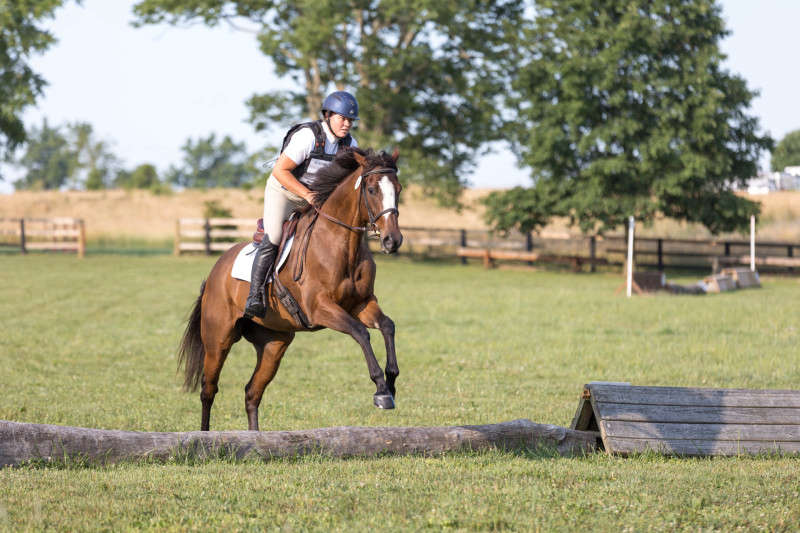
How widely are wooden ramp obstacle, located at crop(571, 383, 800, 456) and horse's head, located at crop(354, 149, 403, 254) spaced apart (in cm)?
247

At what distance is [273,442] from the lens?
6.79 metres

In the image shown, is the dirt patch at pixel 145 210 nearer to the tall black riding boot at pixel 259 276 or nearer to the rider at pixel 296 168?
the rider at pixel 296 168

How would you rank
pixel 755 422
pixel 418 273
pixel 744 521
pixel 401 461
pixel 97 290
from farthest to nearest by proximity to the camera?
pixel 418 273 → pixel 97 290 → pixel 755 422 → pixel 401 461 → pixel 744 521

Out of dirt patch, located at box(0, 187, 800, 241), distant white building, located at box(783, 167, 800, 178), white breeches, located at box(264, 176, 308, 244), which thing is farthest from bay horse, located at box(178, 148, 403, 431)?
dirt patch, located at box(0, 187, 800, 241)

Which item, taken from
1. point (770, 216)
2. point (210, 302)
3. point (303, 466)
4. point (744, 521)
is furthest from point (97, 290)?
point (770, 216)

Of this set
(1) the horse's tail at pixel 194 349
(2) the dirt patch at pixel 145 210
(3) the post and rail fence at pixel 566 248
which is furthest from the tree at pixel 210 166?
(1) the horse's tail at pixel 194 349

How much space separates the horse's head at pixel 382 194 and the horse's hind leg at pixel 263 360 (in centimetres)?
211

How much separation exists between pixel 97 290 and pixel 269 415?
17.8 m

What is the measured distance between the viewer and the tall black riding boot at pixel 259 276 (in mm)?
7773

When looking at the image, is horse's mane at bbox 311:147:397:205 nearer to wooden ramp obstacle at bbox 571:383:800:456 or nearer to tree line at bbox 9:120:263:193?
wooden ramp obstacle at bbox 571:383:800:456

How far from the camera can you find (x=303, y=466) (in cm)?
655

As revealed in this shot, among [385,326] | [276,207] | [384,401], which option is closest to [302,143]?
[276,207]

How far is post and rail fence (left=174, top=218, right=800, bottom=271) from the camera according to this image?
123 feet

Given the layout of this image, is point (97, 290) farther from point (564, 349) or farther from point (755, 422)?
point (755, 422)
